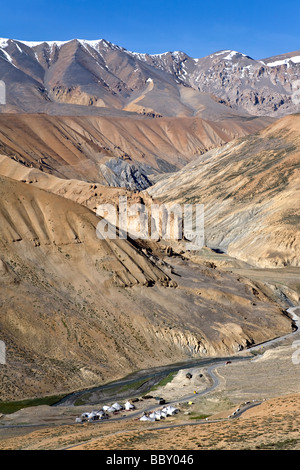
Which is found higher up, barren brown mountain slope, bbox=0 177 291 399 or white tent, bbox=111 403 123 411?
barren brown mountain slope, bbox=0 177 291 399

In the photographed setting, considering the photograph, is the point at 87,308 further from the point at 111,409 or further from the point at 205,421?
the point at 205,421

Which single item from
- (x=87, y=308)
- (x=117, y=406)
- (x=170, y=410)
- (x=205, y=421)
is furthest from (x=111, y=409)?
(x=87, y=308)

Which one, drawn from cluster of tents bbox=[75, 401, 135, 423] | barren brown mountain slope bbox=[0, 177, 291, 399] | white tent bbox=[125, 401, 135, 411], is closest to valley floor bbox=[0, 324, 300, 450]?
white tent bbox=[125, 401, 135, 411]

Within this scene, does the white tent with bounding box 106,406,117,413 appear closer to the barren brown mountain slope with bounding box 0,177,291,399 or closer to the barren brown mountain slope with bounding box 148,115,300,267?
the barren brown mountain slope with bounding box 0,177,291,399

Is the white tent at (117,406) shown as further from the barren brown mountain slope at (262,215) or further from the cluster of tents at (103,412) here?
the barren brown mountain slope at (262,215)

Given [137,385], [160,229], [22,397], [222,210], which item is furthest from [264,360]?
[222,210]

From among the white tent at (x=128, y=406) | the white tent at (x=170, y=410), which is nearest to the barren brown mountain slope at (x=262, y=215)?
the white tent at (x=128, y=406)

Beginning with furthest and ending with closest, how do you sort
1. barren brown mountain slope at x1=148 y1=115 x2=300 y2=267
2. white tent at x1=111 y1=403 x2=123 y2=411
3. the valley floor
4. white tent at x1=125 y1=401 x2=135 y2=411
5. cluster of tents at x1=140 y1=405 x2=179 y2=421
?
barren brown mountain slope at x1=148 y1=115 x2=300 y2=267
white tent at x1=125 y1=401 x2=135 y2=411
white tent at x1=111 y1=403 x2=123 y2=411
cluster of tents at x1=140 y1=405 x2=179 y2=421
the valley floor
